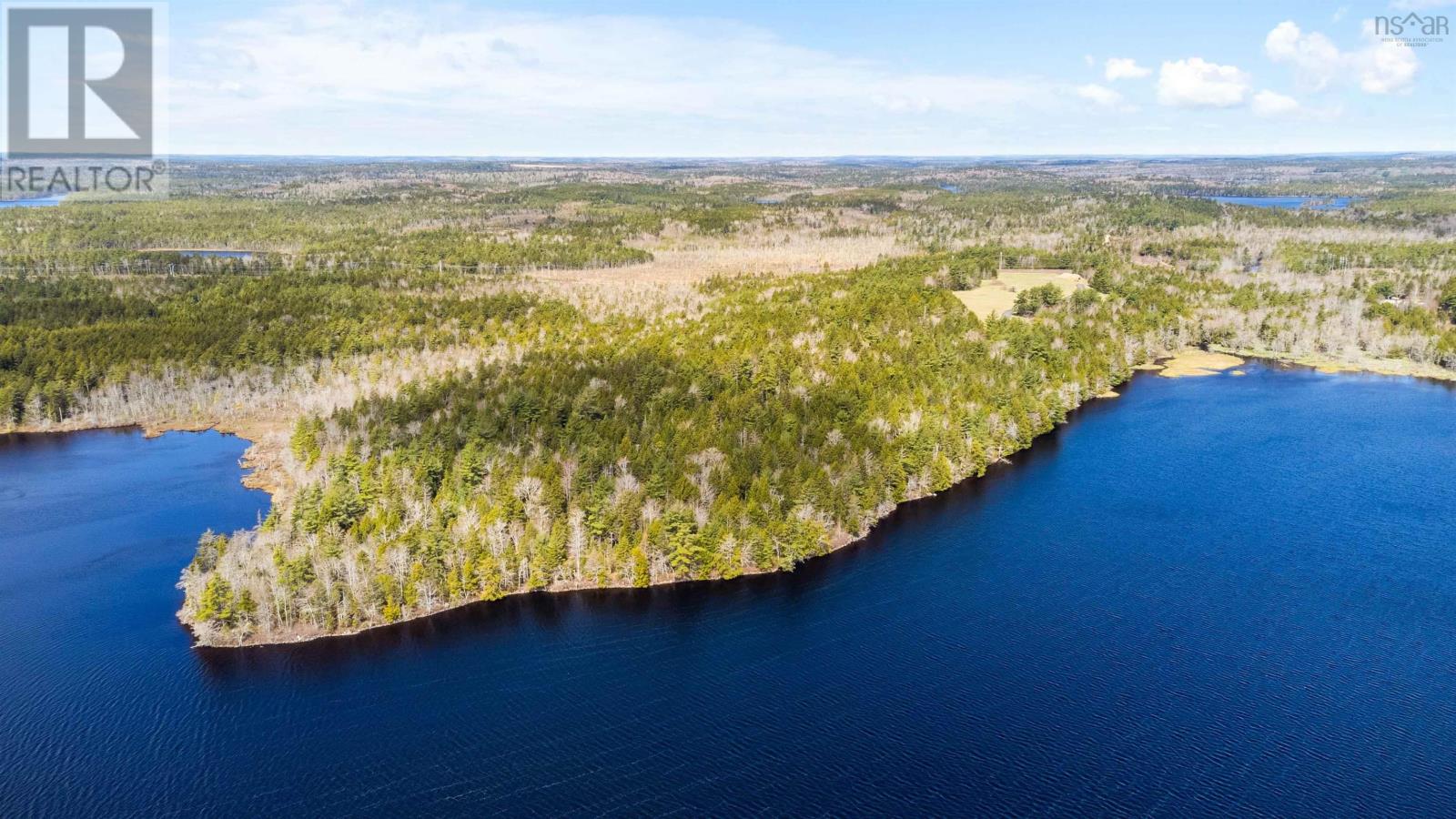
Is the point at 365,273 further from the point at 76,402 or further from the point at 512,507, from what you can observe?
the point at 512,507

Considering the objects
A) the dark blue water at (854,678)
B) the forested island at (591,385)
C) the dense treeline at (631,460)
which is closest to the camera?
the dark blue water at (854,678)

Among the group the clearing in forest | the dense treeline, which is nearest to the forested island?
the dense treeline

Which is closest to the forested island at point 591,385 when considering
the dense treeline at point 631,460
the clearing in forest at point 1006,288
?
the dense treeline at point 631,460

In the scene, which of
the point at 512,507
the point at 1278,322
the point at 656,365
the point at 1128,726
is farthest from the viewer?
the point at 1278,322

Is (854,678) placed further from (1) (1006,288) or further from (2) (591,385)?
(1) (1006,288)

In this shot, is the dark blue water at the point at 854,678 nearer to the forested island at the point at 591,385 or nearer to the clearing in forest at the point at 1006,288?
the forested island at the point at 591,385

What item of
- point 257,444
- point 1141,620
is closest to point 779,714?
point 1141,620

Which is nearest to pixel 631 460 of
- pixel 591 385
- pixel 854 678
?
pixel 591 385

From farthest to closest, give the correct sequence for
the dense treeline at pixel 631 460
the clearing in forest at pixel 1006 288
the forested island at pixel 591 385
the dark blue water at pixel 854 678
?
1. the clearing in forest at pixel 1006 288
2. the forested island at pixel 591 385
3. the dense treeline at pixel 631 460
4. the dark blue water at pixel 854 678
